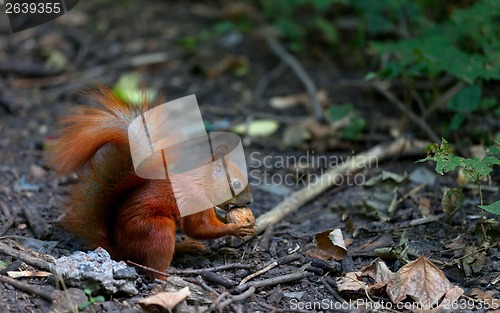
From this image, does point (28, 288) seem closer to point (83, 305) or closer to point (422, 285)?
point (83, 305)

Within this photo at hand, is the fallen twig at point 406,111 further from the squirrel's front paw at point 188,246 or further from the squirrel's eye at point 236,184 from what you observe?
the squirrel's front paw at point 188,246

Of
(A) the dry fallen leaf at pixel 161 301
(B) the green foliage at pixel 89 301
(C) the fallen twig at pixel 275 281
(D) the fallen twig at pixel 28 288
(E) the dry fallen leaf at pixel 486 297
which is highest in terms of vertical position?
(D) the fallen twig at pixel 28 288

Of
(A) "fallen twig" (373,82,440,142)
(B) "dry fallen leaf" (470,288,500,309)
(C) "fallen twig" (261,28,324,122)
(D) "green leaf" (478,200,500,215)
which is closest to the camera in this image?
(B) "dry fallen leaf" (470,288,500,309)

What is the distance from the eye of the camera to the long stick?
13.3 ft

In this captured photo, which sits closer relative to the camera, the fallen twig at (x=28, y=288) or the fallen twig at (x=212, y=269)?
the fallen twig at (x=28, y=288)

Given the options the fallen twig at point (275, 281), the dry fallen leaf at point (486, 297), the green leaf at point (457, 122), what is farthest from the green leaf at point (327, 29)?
the dry fallen leaf at point (486, 297)

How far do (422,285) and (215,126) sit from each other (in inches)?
109

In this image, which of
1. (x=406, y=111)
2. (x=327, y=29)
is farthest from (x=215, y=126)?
(x=327, y=29)

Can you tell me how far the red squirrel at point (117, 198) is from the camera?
131 inches

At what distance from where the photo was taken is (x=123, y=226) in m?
3.40

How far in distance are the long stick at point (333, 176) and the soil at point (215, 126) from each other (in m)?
0.05

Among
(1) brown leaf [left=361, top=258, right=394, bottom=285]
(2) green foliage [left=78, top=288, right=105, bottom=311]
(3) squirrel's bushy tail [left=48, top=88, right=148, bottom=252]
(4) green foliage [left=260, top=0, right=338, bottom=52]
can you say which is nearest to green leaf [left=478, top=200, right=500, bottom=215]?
(1) brown leaf [left=361, top=258, right=394, bottom=285]

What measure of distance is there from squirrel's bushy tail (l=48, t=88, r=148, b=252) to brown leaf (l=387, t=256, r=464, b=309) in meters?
1.43

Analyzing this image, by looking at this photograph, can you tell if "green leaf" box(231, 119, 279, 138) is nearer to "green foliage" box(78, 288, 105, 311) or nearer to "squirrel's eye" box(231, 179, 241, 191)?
"squirrel's eye" box(231, 179, 241, 191)
